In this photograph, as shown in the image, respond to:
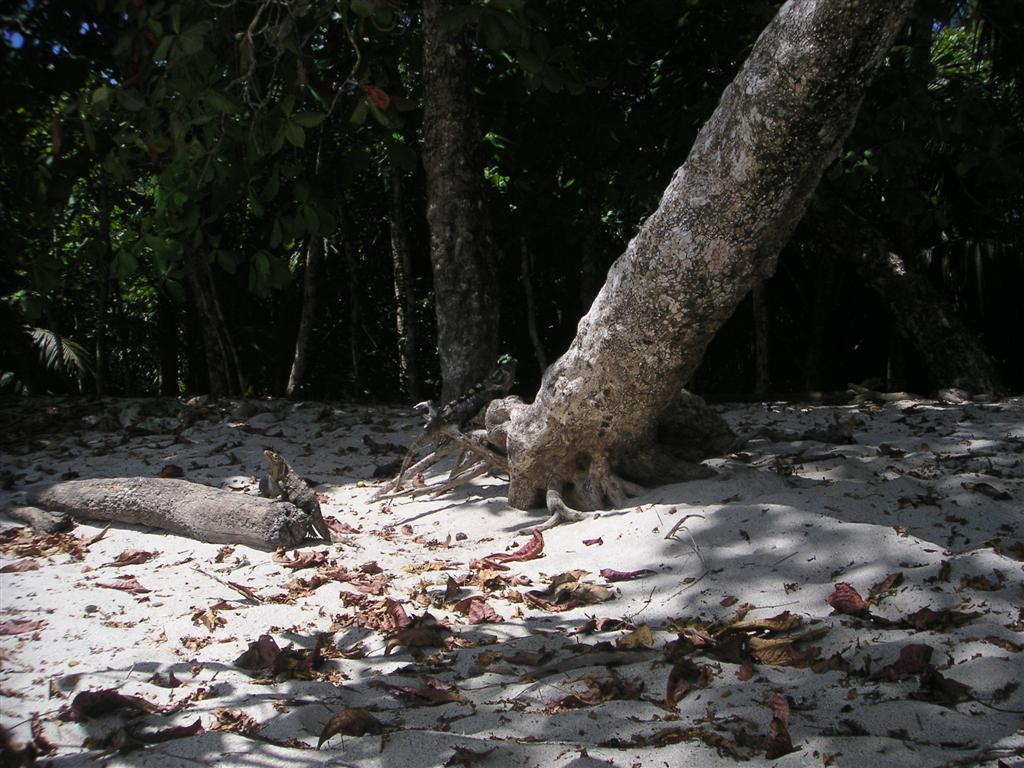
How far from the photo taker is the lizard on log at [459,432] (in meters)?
5.03

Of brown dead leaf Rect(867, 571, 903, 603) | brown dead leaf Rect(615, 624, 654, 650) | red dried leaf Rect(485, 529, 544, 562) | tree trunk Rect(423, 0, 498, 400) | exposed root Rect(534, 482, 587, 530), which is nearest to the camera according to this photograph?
brown dead leaf Rect(615, 624, 654, 650)

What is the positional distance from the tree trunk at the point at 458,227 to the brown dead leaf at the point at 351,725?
141 inches

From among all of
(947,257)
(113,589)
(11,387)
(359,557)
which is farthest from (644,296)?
(11,387)

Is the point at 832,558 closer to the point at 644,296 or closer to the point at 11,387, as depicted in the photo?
the point at 644,296

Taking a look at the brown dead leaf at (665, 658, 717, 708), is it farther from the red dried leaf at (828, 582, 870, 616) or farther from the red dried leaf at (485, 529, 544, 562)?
the red dried leaf at (485, 529, 544, 562)

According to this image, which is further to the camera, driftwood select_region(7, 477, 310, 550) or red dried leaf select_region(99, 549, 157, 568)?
driftwood select_region(7, 477, 310, 550)

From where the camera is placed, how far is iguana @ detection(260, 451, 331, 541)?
4.35m

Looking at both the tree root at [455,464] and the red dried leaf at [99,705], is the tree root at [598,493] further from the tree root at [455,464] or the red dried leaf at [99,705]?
the red dried leaf at [99,705]

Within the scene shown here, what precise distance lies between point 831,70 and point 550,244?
23.4 feet

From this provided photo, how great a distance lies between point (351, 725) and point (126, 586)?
5.55ft

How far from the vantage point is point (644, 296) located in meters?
3.79

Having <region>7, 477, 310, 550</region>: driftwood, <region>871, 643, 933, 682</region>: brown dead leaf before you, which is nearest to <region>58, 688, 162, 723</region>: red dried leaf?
<region>7, 477, 310, 550</region>: driftwood

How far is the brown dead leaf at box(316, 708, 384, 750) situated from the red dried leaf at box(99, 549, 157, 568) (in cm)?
198

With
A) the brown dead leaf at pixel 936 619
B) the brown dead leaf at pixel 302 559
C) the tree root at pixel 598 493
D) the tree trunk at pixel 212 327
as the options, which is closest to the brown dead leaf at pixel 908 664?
the brown dead leaf at pixel 936 619
